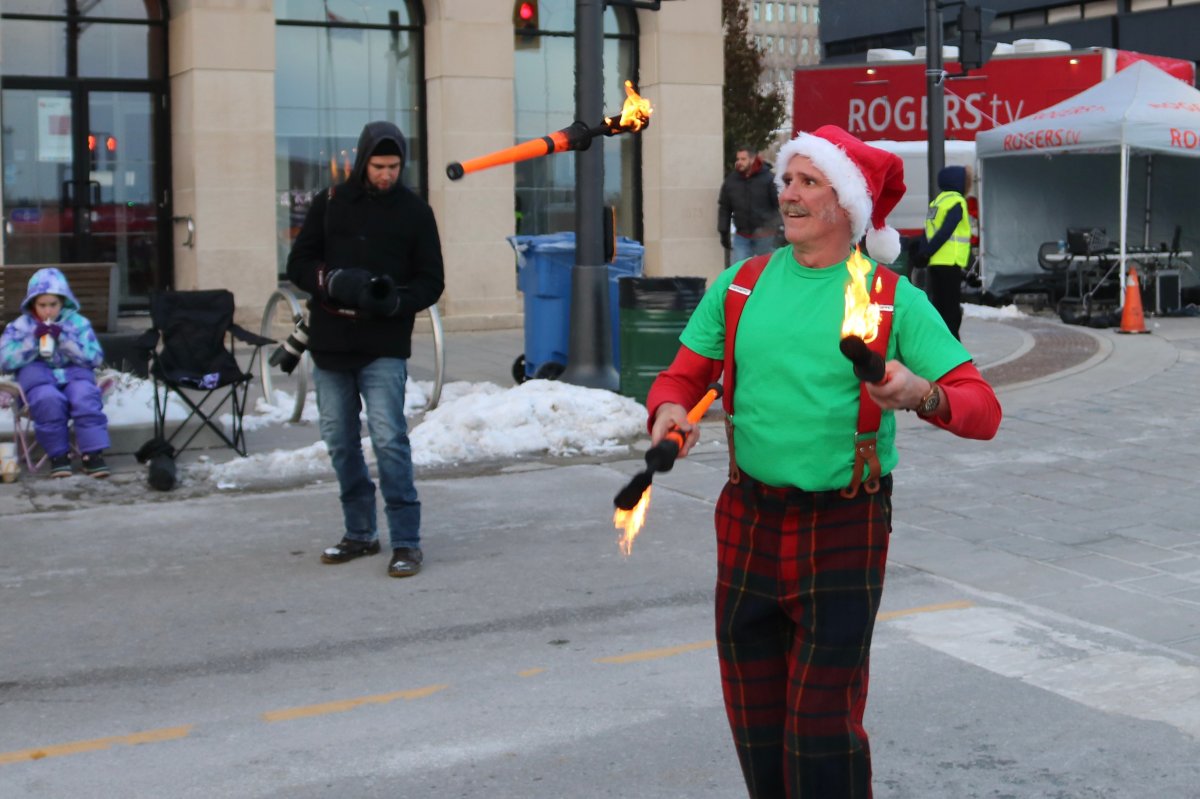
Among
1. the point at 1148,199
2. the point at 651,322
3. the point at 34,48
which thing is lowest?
the point at 651,322

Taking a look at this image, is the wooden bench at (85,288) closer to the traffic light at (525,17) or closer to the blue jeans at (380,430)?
the blue jeans at (380,430)

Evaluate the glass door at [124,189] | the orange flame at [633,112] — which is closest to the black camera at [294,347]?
the orange flame at [633,112]

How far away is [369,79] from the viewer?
18.6 meters

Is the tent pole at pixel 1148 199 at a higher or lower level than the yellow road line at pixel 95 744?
higher

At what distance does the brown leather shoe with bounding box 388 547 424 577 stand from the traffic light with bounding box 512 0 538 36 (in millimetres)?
12445

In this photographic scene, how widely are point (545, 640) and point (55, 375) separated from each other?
15.5 ft

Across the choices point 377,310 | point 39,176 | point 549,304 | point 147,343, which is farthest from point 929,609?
point 39,176

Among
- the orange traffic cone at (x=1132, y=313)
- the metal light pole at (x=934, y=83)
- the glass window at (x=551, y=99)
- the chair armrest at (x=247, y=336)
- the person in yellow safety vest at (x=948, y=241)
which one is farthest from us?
the metal light pole at (x=934, y=83)

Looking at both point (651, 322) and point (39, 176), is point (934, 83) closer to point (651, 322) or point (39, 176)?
point (651, 322)

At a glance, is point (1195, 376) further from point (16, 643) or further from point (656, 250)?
point (16, 643)

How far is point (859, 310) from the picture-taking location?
3.44 m

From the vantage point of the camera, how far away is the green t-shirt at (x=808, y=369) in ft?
11.9

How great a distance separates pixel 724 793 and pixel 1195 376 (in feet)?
35.9

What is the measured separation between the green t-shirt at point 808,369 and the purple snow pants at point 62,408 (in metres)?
6.99
